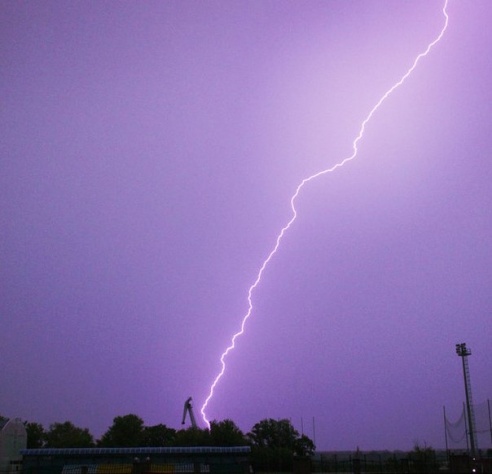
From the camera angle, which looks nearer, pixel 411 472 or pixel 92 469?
pixel 411 472

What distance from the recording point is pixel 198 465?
36625mm

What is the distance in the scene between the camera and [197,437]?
170ft

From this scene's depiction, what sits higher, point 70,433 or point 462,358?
point 462,358

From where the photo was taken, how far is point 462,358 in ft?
159

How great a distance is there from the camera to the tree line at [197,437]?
4573cm

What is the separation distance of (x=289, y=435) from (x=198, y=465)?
20975 millimetres

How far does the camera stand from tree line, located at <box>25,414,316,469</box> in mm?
45728

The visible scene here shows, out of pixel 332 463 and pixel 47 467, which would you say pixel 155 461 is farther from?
pixel 332 463

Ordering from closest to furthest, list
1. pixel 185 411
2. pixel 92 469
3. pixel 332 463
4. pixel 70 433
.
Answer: pixel 92 469, pixel 332 463, pixel 70 433, pixel 185 411

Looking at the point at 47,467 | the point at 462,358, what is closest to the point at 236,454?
the point at 47,467

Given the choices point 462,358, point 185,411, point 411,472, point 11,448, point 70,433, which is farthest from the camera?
point 185,411

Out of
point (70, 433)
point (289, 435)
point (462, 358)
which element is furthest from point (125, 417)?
point (462, 358)

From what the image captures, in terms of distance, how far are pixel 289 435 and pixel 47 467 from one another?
25269mm

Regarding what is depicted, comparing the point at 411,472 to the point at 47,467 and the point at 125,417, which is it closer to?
the point at 47,467
